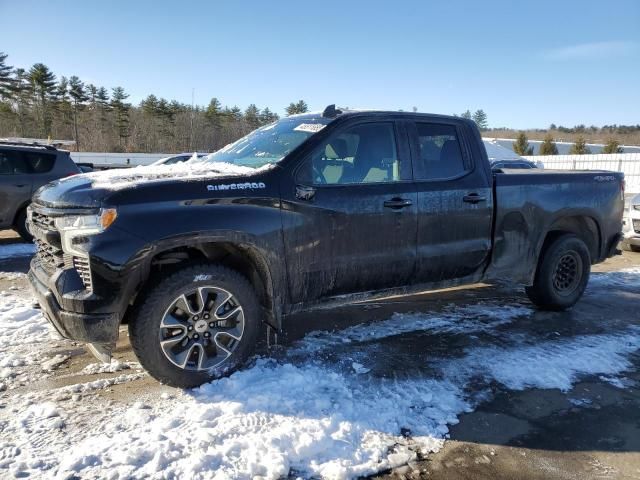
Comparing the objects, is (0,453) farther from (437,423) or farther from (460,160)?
(460,160)

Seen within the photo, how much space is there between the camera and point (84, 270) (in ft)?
10.6

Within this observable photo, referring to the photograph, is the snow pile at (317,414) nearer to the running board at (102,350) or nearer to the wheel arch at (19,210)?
the running board at (102,350)

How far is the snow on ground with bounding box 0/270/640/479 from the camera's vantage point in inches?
106

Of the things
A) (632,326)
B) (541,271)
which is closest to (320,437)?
(541,271)

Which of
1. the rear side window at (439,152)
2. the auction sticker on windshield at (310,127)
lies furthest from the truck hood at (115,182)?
the rear side window at (439,152)

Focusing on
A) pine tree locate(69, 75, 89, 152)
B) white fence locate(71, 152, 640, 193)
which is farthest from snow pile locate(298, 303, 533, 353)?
pine tree locate(69, 75, 89, 152)

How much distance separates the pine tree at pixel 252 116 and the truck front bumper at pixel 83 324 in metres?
65.5

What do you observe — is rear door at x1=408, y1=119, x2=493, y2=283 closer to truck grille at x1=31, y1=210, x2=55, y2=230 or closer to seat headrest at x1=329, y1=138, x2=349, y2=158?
seat headrest at x1=329, y1=138, x2=349, y2=158

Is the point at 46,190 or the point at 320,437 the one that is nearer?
the point at 320,437

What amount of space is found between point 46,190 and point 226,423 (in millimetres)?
2155

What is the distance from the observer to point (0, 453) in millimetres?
2719

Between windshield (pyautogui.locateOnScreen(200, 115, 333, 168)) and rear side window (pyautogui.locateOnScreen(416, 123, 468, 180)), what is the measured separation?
3.06 ft

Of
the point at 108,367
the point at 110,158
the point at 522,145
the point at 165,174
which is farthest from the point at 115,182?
the point at 522,145

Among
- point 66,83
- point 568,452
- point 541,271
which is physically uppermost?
point 66,83
